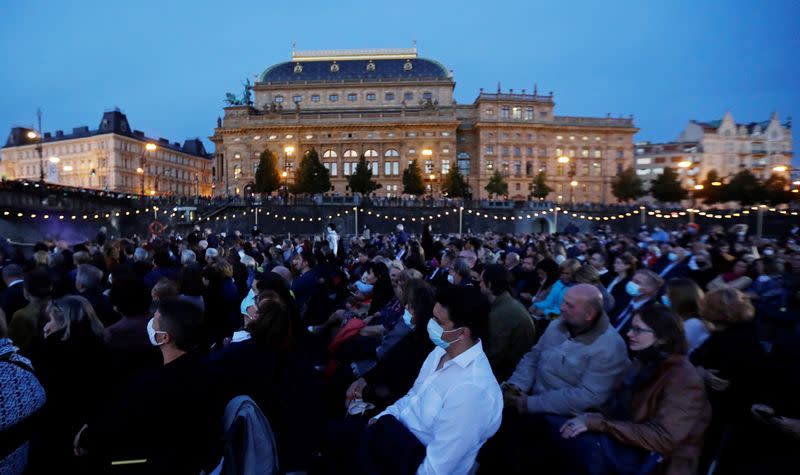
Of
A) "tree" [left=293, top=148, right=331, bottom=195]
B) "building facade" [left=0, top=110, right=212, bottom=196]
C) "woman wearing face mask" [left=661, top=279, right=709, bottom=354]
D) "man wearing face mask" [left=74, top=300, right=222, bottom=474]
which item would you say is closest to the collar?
"man wearing face mask" [left=74, top=300, right=222, bottom=474]

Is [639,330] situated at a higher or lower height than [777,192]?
lower

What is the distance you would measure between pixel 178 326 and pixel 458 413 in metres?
1.89

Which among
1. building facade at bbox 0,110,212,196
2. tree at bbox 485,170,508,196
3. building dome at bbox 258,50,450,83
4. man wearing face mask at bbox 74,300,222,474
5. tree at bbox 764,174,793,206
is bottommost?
man wearing face mask at bbox 74,300,222,474

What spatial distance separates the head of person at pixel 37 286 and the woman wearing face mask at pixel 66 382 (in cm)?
158

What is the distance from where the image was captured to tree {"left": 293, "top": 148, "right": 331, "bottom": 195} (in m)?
56.2

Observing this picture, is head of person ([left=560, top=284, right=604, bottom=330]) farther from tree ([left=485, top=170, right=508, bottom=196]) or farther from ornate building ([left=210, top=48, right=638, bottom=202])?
ornate building ([left=210, top=48, right=638, bottom=202])

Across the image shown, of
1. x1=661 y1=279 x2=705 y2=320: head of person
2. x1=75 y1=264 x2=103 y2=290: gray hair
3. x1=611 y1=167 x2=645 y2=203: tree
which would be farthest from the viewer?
x1=611 y1=167 x2=645 y2=203: tree

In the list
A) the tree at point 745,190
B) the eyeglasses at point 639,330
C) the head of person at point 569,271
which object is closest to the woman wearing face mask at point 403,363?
the eyeglasses at point 639,330

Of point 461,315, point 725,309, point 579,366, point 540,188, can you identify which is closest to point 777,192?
point 540,188

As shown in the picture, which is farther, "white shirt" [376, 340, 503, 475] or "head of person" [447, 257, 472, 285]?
"head of person" [447, 257, 472, 285]

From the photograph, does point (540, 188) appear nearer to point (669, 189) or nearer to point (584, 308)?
point (669, 189)

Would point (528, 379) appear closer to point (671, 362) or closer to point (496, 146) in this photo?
point (671, 362)

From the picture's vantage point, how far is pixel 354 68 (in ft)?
253

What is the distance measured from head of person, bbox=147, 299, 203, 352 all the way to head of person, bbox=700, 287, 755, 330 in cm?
436
